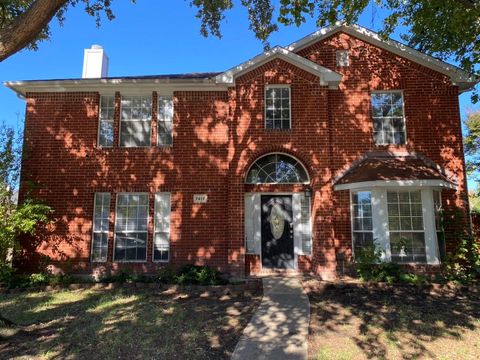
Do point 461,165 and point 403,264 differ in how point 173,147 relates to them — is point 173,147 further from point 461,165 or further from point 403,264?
point 461,165

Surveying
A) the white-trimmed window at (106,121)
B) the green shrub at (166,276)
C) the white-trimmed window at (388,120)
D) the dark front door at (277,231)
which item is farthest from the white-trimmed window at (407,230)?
the white-trimmed window at (106,121)

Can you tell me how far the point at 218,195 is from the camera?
11.6 m

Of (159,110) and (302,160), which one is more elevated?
(159,110)

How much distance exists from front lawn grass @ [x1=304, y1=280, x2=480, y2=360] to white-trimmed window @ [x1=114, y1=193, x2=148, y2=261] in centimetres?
535

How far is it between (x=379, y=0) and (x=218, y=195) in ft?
23.5

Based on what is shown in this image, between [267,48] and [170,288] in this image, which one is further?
[267,48]

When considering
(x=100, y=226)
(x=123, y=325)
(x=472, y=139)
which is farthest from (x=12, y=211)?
(x=472, y=139)

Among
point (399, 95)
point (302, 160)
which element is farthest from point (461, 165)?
point (302, 160)

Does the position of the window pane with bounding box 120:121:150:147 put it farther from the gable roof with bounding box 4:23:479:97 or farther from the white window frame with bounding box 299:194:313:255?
the white window frame with bounding box 299:194:313:255

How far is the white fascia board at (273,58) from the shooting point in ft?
37.0

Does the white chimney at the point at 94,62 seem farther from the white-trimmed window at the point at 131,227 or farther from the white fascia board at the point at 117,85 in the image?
the white-trimmed window at the point at 131,227

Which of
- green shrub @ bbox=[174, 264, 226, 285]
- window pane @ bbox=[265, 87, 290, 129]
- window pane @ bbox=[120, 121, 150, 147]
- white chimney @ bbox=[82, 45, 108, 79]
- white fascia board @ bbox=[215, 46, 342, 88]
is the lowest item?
green shrub @ bbox=[174, 264, 226, 285]

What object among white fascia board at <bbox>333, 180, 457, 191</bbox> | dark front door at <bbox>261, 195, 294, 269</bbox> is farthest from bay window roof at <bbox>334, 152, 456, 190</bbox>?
dark front door at <bbox>261, 195, 294, 269</bbox>

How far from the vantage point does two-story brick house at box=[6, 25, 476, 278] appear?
36.2 feet
